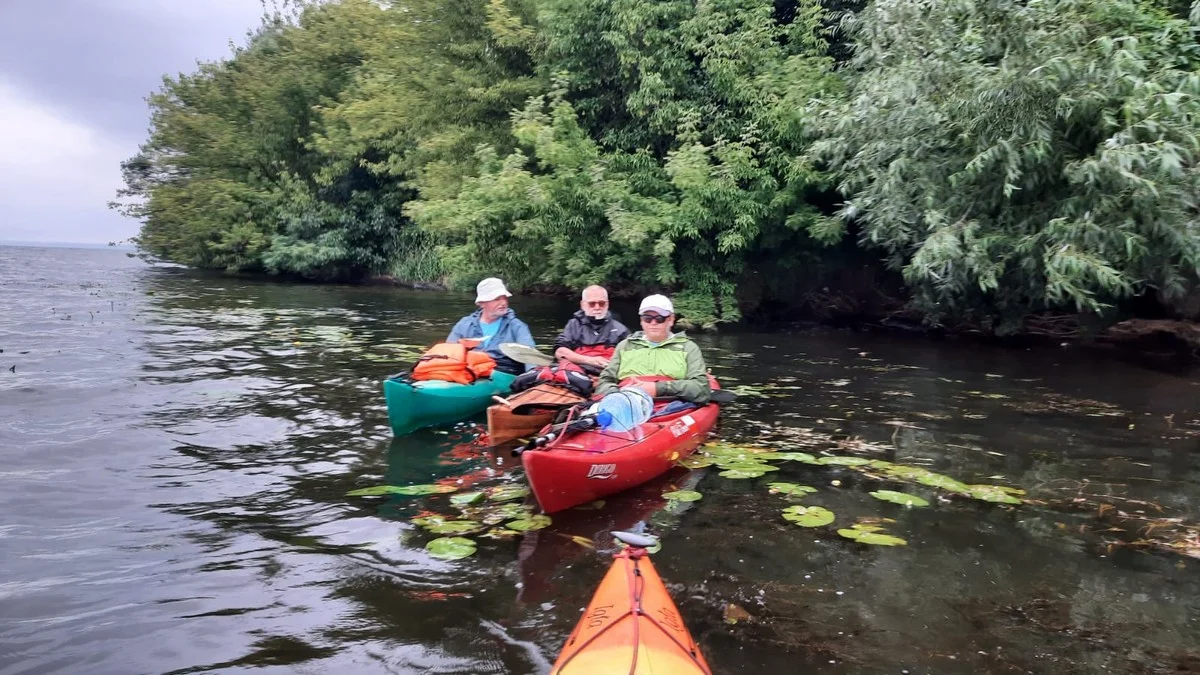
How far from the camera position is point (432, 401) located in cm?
750

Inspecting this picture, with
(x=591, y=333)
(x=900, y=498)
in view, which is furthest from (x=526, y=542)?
(x=591, y=333)

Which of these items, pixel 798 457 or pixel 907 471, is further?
pixel 798 457

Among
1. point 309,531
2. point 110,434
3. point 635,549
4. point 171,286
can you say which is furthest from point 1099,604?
point 171,286

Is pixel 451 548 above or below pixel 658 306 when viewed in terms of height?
below

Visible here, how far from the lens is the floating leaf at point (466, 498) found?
553cm

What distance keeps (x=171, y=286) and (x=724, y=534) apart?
25.2 meters

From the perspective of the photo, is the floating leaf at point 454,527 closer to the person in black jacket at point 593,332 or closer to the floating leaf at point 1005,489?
the person in black jacket at point 593,332

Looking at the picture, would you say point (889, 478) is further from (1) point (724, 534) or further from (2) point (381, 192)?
(2) point (381, 192)

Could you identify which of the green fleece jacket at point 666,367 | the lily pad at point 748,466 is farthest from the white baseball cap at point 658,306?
the lily pad at point 748,466

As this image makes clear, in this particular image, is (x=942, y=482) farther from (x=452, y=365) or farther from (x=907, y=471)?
(x=452, y=365)

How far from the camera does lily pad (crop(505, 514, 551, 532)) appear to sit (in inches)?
199

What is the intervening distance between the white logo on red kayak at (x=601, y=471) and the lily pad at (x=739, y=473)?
4.02 feet

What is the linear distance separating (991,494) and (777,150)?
9.94 metres

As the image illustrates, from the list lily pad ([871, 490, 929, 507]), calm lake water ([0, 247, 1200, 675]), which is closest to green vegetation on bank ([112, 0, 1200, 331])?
calm lake water ([0, 247, 1200, 675])
